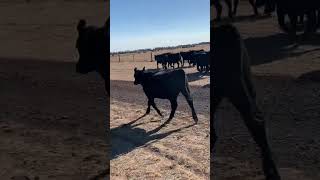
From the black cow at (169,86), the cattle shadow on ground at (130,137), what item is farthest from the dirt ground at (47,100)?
the black cow at (169,86)

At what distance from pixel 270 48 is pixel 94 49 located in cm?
187

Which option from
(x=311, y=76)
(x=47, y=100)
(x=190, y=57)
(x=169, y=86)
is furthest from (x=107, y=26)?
(x=190, y=57)

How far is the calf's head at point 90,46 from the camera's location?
418 centimetres

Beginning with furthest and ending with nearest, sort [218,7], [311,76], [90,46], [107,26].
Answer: [90,46] → [107,26] → [218,7] → [311,76]

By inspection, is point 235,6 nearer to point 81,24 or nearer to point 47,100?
point 81,24

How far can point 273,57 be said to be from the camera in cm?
398

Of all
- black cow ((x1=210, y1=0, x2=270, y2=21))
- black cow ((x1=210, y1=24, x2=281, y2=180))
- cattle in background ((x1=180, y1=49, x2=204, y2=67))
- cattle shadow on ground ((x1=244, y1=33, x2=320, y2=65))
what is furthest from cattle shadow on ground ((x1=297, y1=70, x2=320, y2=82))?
cattle in background ((x1=180, y1=49, x2=204, y2=67))

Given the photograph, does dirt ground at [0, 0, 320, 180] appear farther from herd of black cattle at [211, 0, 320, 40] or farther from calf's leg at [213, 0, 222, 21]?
calf's leg at [213, 0, 222, 21]

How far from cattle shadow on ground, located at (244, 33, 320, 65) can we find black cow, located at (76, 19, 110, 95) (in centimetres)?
147

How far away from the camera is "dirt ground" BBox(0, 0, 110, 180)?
4328mm

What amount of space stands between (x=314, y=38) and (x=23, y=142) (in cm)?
334

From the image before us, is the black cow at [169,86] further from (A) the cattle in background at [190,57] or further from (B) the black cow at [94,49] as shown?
(A) the cattle in background at [190,57]

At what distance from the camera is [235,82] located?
13.3ft

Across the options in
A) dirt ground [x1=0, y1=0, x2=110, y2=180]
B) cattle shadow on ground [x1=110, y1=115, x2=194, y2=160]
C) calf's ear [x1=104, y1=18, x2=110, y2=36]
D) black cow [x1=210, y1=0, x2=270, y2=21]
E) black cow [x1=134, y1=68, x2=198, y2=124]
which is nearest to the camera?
black cow [x1=210, y1=0, x2=270, y2=21]
